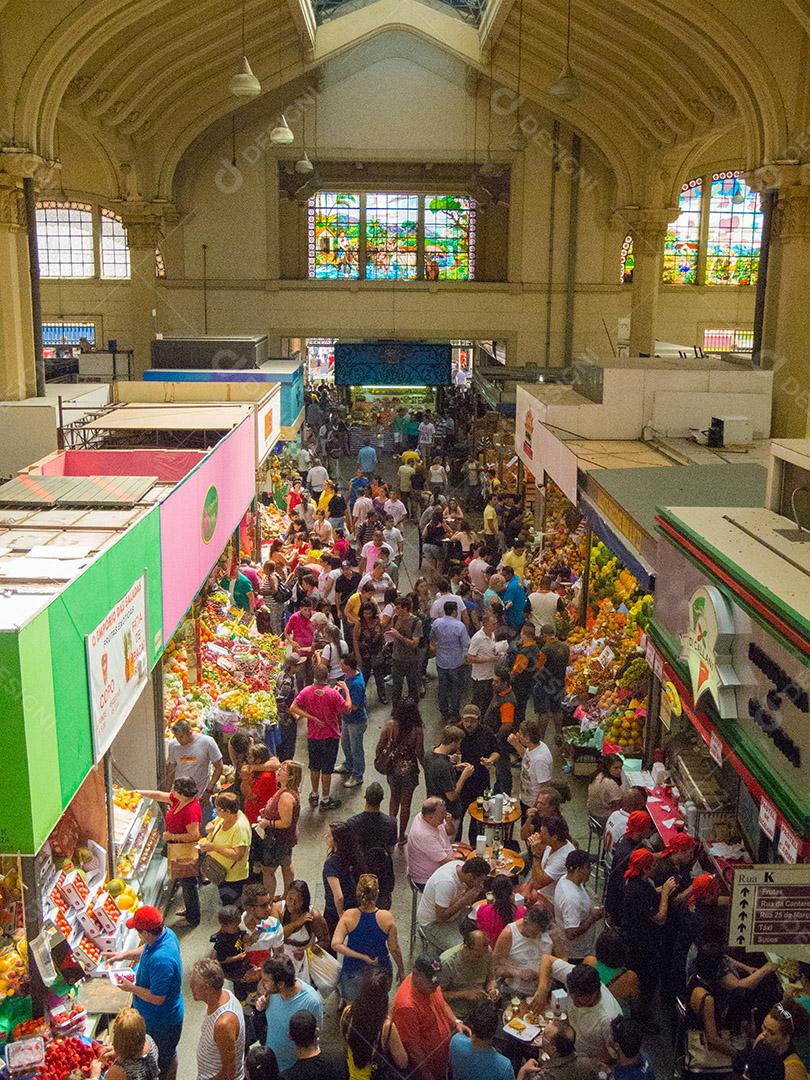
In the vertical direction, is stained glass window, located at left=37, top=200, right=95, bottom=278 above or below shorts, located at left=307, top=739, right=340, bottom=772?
above

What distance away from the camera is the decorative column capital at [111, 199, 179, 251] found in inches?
898

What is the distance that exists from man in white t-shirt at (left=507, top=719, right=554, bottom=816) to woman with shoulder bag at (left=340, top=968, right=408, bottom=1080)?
279 centimetres

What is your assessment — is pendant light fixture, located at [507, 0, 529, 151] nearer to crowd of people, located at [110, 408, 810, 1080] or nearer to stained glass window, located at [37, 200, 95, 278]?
stained glass window, located at [37, 200, 95, 278]

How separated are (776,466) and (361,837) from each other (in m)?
3.37

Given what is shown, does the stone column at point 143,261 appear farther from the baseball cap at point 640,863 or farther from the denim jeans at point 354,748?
the baseball cap at point 640,863

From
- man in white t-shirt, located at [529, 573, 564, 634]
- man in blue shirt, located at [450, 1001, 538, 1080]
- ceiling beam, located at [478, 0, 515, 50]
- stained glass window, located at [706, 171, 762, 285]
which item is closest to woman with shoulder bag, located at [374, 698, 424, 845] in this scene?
man in blue shirt, located at [450, 1001, 538, 1080]

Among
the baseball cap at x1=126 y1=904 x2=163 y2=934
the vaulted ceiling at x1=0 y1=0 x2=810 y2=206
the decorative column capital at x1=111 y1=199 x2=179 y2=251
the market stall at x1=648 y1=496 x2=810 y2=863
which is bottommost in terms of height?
the baseball cap at x1=126 y1=904 x2=163 y2=934

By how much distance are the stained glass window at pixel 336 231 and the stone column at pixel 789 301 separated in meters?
12.2

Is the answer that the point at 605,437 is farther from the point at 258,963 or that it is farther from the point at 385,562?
the point at 258,963

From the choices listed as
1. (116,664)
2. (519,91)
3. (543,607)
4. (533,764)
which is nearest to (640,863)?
(533,764)

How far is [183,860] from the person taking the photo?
283 inches

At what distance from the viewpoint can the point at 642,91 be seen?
20.5 metres

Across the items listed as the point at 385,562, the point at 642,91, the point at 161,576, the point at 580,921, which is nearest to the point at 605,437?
the point at 385,562

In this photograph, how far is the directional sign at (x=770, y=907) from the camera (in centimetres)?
489
